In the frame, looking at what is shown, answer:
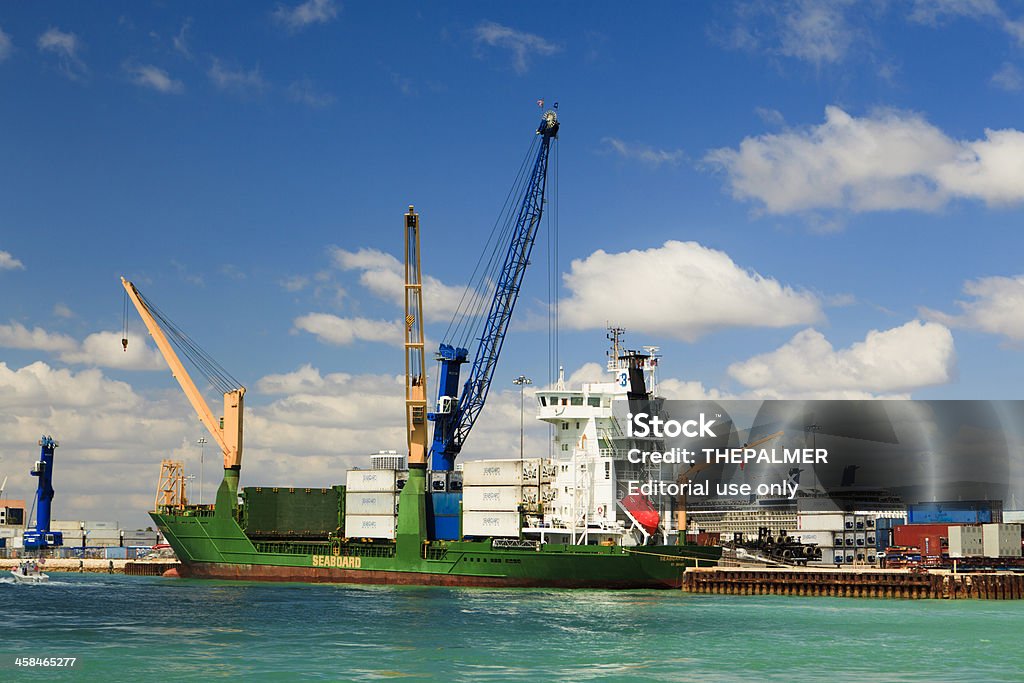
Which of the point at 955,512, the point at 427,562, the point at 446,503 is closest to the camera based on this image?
the point at 427,562

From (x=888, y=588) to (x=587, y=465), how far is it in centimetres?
2081

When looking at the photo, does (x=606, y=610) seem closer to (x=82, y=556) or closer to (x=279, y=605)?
(x=279, y=605)

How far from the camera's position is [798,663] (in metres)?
38.5

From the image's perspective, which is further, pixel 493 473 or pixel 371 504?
pixel 371 504

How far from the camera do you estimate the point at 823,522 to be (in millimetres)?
104562

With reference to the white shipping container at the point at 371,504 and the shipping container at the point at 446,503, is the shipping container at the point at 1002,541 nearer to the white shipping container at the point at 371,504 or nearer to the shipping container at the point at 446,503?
the shipping container at the point at 446,503

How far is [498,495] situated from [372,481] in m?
12.3

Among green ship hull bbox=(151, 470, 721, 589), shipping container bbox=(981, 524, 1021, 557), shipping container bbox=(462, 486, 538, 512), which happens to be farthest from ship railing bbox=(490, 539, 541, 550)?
shipping container bbox=(981, 524, 1021, 557)

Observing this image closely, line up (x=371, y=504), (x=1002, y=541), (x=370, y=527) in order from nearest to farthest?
1. (x=370, y=527)
2. (x=371, y=504)
3. (x=1002, y=541)

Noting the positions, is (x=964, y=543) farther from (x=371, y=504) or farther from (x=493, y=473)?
(x=371, y=504)

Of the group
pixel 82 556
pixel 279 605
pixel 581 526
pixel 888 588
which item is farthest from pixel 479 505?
pixel 82 556

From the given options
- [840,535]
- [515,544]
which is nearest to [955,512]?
[840,535]

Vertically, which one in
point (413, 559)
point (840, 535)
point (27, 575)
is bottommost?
point (27, 575)

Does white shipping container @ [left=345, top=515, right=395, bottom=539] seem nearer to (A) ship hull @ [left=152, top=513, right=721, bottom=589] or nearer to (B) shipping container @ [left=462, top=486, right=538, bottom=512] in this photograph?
(A) ship hull @ [left=152, top=513, right=721, bottom=589]
